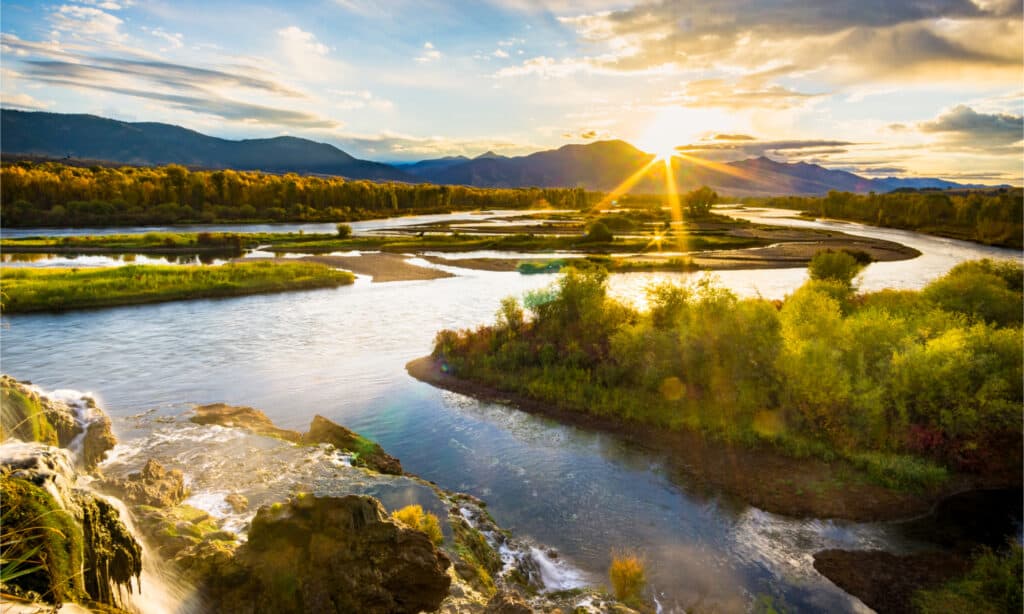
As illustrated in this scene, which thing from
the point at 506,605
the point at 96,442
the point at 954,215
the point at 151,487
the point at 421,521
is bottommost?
the point at 421,521

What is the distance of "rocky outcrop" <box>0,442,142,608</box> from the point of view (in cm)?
701

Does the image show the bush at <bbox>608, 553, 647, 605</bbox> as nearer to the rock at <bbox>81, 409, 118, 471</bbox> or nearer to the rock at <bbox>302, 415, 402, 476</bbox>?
the rock at <bbox>302, 415, 402, 476</bbox>

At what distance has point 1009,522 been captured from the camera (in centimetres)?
1866

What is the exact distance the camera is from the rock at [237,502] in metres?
15.4

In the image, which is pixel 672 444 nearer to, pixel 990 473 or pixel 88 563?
pixel 990 473

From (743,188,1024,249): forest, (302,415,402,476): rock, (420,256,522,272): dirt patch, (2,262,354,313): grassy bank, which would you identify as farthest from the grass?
(743,188,1024,249): forest

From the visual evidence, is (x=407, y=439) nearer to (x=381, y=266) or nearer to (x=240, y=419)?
(x=240, y=419)

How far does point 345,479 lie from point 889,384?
22.1m

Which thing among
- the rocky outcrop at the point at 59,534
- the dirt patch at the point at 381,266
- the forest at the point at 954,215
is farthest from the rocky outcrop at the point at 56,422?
the forest at the point at 954,215

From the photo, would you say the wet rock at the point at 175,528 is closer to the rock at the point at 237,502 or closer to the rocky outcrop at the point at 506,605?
the rock at the point at 237,502

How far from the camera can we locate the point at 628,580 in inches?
576

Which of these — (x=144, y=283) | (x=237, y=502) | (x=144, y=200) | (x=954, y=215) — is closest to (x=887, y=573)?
(x=237, y=502)

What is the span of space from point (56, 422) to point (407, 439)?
490 inches

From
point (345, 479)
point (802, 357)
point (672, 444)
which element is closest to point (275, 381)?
point (345, 479)
